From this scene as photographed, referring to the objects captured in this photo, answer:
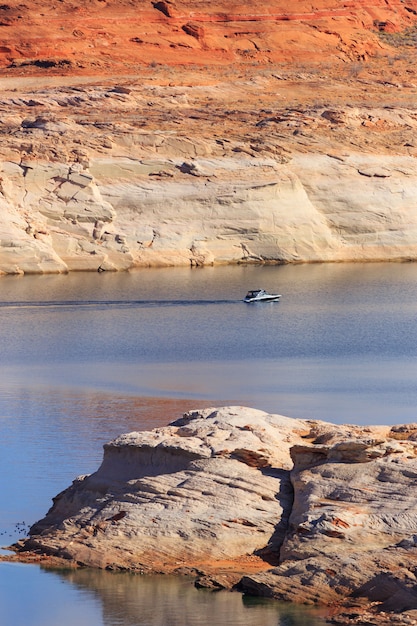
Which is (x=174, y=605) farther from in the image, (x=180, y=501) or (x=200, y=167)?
(x=200, y=167)

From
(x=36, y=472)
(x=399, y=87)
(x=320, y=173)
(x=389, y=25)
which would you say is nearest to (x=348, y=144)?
(x=320, y=173)

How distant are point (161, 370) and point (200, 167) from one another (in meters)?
40.2

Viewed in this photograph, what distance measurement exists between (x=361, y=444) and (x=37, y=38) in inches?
3854

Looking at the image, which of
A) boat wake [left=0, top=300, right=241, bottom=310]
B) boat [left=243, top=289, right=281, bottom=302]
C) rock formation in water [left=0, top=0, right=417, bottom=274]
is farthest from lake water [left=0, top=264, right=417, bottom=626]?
rock formation in water [left=0, top=0, right=417, bottom=274]

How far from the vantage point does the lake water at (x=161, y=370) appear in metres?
20.2

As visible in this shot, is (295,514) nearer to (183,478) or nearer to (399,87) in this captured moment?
(183,478)

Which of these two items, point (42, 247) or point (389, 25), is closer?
point (42, 247)

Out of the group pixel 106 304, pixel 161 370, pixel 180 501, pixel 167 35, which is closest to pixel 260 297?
pixel 106 304

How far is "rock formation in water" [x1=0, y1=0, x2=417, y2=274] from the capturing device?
7875 centimetres

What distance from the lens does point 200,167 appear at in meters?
82.4

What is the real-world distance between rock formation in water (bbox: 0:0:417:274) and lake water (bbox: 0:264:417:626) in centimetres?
406

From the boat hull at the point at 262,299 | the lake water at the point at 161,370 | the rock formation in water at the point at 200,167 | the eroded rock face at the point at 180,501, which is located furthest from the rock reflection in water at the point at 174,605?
the rock formation in water at the point at 200,167

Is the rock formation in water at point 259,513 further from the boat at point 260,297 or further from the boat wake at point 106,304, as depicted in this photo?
the boat at point 260,297

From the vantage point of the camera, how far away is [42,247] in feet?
249
